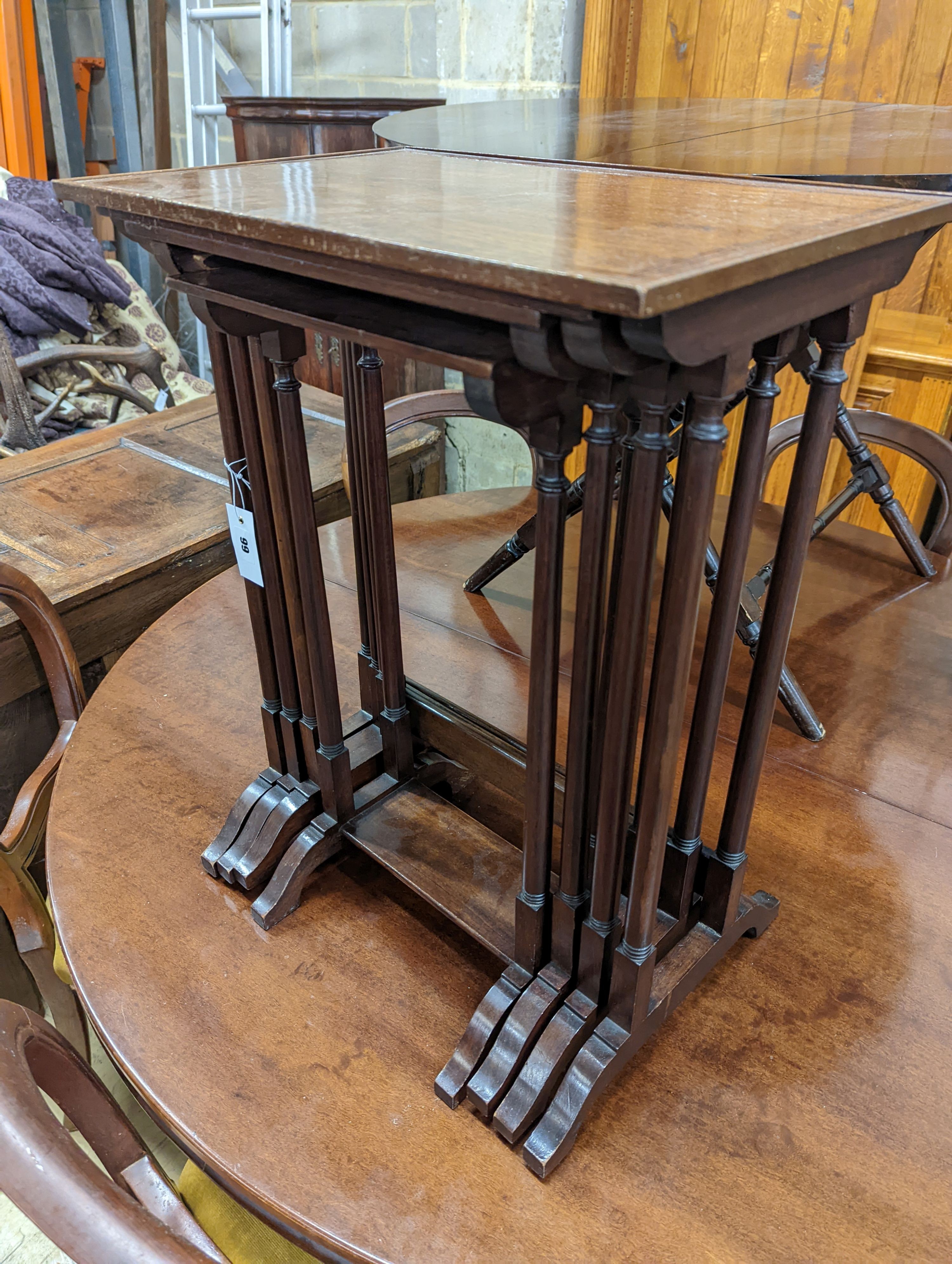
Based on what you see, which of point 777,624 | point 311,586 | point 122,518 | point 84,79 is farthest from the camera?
point 84,79

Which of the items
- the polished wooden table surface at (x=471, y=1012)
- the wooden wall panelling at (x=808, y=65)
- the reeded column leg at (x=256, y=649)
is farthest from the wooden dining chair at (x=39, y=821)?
the wooden wall panelling at (x=808, y=65)

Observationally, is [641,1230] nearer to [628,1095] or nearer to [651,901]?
[628,1095]

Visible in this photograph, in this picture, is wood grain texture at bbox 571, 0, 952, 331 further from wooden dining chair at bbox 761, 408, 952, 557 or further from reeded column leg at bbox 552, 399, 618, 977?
reeded column leg at bbox 552, 399, 618, 977

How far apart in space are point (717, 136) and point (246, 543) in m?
0.67

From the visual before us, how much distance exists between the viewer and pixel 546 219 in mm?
547

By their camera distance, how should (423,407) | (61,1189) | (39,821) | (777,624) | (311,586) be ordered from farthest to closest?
1. (423,407)
2. (39,821)
3. (311,586)
4. (777,624)
5. (61,1189)

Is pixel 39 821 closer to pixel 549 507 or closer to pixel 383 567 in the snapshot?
pixel 383 567

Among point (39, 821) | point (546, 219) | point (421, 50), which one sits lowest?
point (39, 821)

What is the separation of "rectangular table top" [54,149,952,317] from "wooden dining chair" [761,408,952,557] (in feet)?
2.49

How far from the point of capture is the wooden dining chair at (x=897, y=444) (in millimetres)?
1383

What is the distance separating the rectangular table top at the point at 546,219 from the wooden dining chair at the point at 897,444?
0.76 metres

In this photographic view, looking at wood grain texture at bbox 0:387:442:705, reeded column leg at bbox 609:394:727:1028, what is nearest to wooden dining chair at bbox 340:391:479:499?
wood grain texture at bbox 0:387:442:705

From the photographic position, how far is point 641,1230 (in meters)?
0.60

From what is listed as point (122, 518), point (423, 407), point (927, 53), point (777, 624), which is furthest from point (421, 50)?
point (777, 624)
